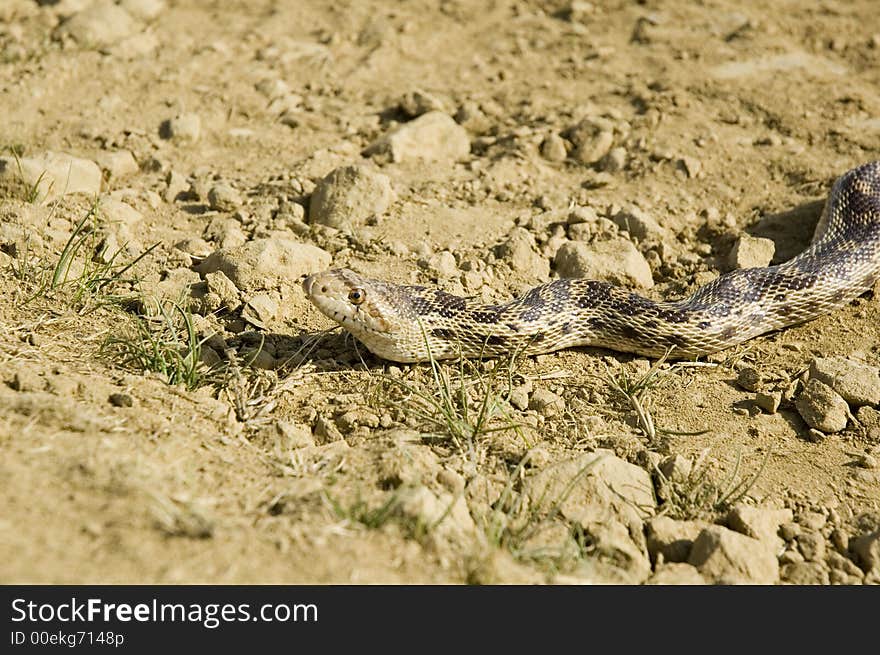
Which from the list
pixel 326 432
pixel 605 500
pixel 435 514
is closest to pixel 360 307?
pixel 326 432

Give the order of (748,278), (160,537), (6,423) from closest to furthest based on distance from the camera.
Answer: (160,537)
(6,423)
(748,278)

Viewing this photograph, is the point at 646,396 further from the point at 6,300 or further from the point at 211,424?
the point at 6,300

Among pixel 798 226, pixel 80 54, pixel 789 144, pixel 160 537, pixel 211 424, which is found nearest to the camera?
pixel 160 537

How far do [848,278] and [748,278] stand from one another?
32.8 inches

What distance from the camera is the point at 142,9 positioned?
33.3 feet

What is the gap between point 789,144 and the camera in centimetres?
860

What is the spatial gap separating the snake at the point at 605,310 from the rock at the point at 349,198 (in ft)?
3.31

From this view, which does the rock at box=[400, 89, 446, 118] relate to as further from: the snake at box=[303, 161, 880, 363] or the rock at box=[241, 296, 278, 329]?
the rock at box=[241, 296, 278, 329]

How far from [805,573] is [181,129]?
22.3 ft

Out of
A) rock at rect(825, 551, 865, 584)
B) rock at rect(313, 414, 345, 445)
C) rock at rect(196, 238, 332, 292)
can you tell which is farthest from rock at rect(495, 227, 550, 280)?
rock at rect(825, 551, 865, 584)

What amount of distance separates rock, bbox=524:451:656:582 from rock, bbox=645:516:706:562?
0.06 m

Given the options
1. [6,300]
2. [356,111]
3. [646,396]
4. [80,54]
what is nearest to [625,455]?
[646,396]

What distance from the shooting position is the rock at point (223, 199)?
7.53 meters

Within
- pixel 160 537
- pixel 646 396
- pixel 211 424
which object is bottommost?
pixel 646 396
